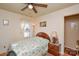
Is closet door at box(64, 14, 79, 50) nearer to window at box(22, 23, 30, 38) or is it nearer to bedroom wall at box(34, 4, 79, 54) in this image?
bedroom wall at box(34, 4, 79, 54)

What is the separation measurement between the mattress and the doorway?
0.27 metres

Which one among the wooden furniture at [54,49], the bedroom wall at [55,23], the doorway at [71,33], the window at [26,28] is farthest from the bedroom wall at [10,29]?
the doorway at [71,33]

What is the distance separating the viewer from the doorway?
5.04 ft

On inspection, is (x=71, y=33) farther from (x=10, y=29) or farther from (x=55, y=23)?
(x=10, y=29)

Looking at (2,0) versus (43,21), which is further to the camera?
(43,21)

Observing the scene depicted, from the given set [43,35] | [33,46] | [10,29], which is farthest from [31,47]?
[10,29]

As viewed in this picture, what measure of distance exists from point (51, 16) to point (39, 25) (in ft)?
0.66

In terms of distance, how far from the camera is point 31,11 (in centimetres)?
157

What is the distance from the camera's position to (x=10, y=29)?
1554 mm

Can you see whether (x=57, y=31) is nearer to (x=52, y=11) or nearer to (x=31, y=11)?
(x=52, y=11)

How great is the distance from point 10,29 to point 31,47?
1.18 feet

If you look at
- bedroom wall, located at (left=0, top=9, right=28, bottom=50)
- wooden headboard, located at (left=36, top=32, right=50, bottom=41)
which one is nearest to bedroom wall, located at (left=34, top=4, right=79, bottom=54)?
wooden headboard, located at (left=36, top=32, right=50, bottom=41)

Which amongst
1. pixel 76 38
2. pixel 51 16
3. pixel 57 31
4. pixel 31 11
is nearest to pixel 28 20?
pixel 31 11

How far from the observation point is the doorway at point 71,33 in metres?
1.54
